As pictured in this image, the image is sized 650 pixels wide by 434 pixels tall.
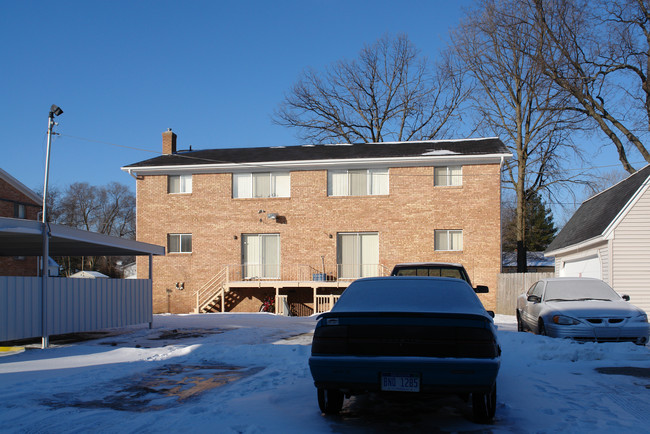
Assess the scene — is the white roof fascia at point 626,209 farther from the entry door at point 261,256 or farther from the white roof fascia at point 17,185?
the white roof fascia at point 17,185

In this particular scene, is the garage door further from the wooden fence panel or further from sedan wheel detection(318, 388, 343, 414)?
sedan wheel detection(318, 388, 343, 414)

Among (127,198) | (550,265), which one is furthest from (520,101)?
(127,198)

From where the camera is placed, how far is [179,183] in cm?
2953

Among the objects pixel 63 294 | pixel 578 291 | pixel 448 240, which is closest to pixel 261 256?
pixel 448 240

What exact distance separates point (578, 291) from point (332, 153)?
1771 centimetres

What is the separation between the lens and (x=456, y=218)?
26.8 metres

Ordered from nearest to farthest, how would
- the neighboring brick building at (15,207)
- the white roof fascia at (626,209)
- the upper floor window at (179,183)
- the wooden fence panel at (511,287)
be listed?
the white roof fascia at (626,209)
the wooden fence panel at (511,287)
the neighboring brick building at (15,207)
the upper floor window at (179,183)

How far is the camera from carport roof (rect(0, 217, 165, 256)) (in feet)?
37.4

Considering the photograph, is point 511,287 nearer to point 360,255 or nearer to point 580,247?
point 580,247

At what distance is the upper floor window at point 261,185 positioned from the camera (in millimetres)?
28500

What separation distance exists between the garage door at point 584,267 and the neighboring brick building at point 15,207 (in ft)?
78.5

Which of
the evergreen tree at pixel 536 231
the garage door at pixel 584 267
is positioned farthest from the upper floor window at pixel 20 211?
the evergreen tree at pixel 536 231

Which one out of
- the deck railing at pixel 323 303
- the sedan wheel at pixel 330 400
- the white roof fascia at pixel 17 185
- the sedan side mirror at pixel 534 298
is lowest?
the deck railing at pixel 323 303

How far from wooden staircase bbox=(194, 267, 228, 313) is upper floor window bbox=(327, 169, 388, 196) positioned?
632 cm
